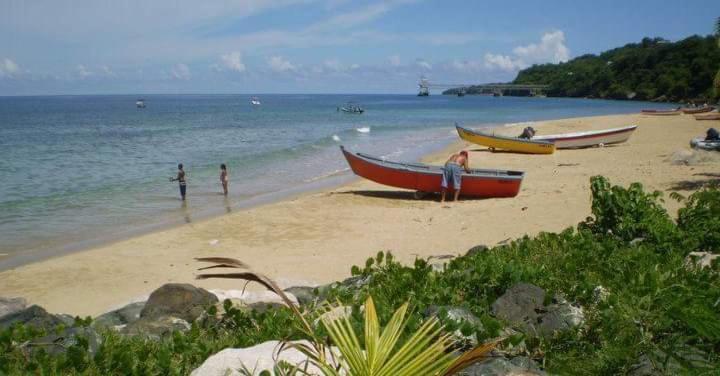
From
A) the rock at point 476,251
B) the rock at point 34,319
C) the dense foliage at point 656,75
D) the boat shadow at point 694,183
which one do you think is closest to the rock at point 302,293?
the rock at point 476,251

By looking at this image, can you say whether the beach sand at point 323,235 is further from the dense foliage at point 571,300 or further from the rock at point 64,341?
the rock at point 64,341

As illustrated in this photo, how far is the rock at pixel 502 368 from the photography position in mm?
2762

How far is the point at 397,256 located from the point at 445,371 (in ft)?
23.8

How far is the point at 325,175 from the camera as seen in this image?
65.4ft

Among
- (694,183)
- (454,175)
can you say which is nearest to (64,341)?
(454,175)

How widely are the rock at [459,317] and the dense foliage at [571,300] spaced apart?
5 centimetres

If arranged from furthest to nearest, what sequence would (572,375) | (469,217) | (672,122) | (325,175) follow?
(672,122) → (325,175) → (469,217) → (572,375)

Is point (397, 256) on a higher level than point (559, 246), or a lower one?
lower

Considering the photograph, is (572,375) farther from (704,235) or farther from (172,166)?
(172,166)

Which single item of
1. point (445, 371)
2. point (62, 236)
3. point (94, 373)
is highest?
point (445, 371)

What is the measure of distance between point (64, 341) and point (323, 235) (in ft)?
23.1

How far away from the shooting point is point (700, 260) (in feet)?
15.7

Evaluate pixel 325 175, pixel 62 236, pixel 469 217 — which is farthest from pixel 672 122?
pixel 62 236

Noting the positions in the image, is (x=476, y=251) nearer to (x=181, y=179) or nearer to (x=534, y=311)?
(x=534, y=311)
